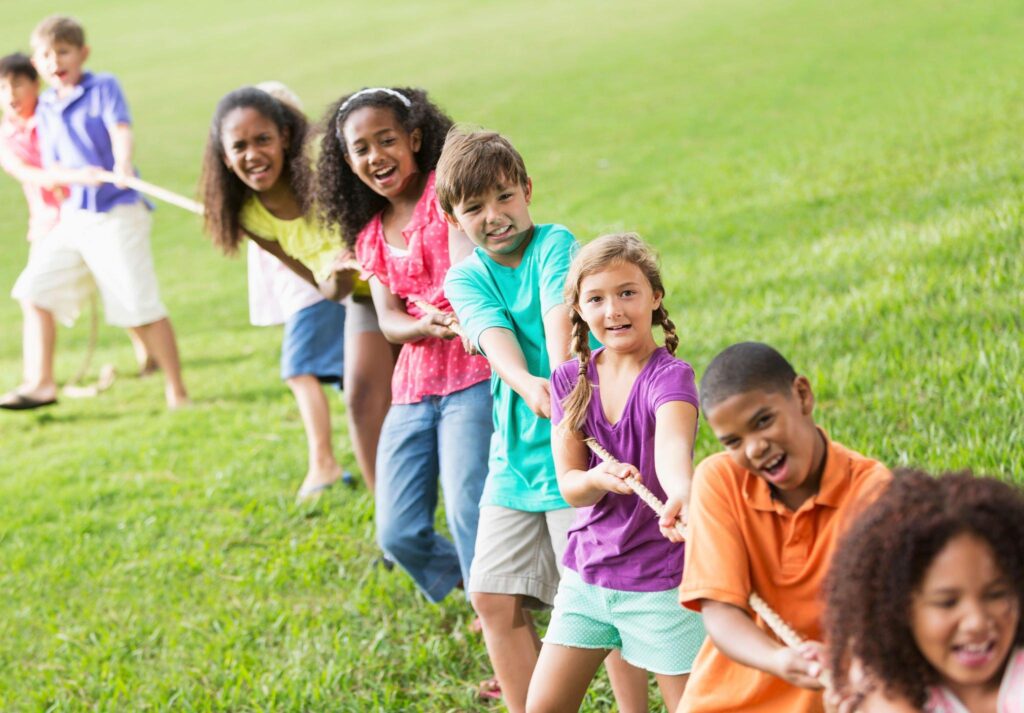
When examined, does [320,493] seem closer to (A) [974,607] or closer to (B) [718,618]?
(B) [718,618]

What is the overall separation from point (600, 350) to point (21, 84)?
617 cm

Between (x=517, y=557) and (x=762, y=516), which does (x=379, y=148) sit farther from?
(x=762, y=516)

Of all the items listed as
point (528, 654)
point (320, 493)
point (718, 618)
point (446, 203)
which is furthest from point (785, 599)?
point (320, 493)

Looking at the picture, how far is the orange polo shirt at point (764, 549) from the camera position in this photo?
A: 2230 mm

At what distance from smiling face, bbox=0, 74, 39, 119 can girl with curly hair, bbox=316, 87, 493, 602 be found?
4656 millimetres

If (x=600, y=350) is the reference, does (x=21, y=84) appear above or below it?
above

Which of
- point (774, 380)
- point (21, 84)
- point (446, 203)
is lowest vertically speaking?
point (774, 380)

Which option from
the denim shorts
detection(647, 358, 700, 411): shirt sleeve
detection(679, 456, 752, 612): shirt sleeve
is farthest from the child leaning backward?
the denim shorts

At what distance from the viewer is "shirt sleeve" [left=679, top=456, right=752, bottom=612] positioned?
2270 millimetres

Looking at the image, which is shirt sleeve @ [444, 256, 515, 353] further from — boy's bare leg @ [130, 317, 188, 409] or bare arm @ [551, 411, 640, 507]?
boy's bare leg @ [130, 317, 188, 409]

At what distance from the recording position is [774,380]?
2.21m

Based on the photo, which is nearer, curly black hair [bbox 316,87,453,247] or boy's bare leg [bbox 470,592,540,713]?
Answer: boy's bare leg [bbox 470,592,540,713]

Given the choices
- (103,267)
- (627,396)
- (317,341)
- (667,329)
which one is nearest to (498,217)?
(667,329)

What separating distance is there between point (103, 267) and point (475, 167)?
508cm
